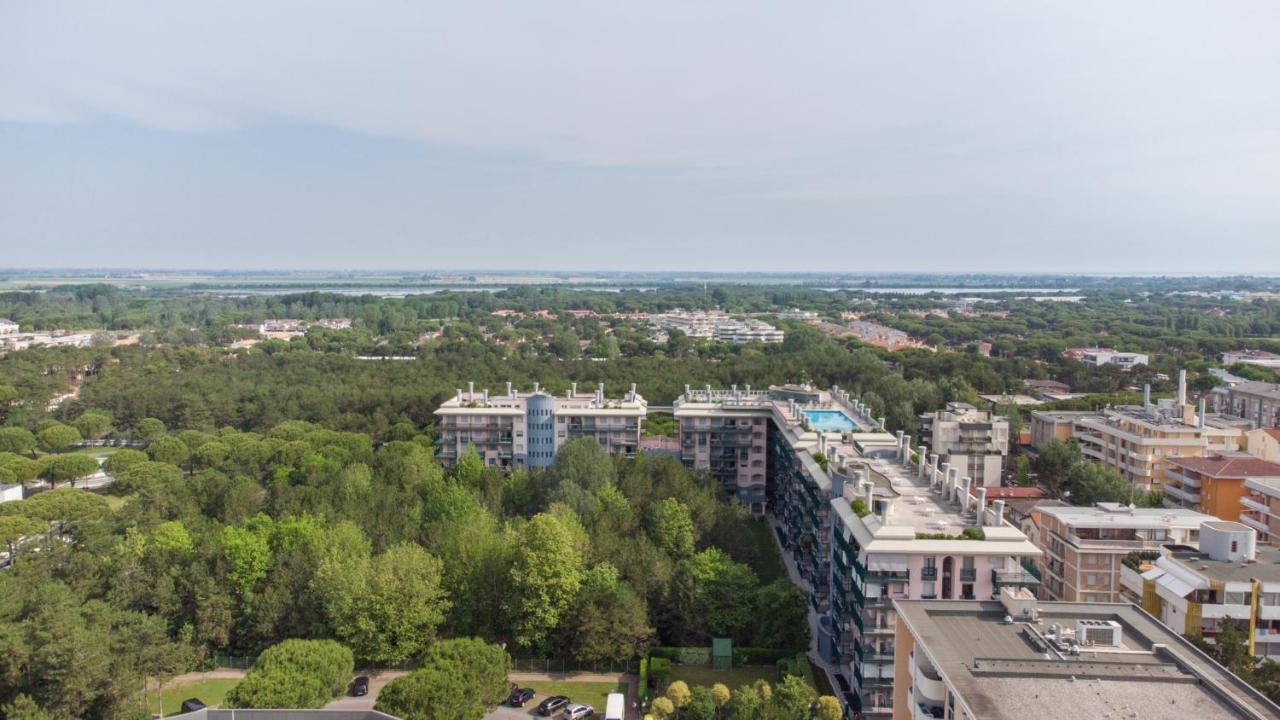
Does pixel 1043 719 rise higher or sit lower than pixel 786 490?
higher

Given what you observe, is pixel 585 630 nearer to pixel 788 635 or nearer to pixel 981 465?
pixel 788 635

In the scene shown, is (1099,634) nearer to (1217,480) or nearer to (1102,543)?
(1102,543)

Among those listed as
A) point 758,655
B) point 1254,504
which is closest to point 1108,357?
point 1254,504

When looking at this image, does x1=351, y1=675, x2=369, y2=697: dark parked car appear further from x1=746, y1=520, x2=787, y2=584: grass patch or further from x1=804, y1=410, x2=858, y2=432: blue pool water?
x1=804, y1=410, x2=858, y2=432: blue pool water

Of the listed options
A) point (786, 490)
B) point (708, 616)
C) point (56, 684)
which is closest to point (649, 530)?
point (708, 616)

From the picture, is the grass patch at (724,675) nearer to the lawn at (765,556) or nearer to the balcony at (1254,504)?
the lawn at (765,556)

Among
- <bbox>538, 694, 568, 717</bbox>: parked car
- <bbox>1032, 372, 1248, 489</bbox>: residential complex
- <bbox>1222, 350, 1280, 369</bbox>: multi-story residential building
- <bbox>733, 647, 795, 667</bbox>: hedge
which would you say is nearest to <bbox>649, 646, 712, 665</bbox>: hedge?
<bbox>733, 647, 795, 667</bbox>: hedge
